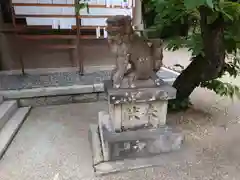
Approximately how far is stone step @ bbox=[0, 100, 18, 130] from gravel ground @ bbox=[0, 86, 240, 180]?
198 mm

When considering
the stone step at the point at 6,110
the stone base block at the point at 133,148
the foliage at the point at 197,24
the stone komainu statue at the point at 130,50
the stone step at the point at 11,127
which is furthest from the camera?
the stone step at the point at 6,110

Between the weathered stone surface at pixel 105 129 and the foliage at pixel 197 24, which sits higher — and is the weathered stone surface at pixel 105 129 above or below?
below

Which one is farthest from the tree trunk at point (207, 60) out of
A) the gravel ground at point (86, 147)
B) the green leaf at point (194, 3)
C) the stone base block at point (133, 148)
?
the stone base block at point (133, 148)

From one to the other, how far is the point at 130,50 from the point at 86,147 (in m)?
0.90

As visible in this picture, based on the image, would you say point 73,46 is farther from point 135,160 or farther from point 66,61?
point 135,160

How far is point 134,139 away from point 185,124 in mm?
808

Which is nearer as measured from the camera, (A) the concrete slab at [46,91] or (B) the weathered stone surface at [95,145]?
(B) the weathered stone surface at [95,145]

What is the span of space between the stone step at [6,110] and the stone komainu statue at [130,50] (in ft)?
4.23

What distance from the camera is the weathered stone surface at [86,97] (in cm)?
277

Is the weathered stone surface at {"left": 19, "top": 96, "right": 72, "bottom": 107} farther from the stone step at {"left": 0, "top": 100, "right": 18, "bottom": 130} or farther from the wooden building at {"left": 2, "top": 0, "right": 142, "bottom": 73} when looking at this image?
the wooden building at {"left": 2, "top": 0, "right": 142, "bottom": 73}

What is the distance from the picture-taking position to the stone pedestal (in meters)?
1.56

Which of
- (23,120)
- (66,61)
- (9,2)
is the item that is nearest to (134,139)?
(23,120)

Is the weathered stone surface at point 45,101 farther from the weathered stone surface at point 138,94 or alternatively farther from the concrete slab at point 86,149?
the weathered stone surface at point 138,94

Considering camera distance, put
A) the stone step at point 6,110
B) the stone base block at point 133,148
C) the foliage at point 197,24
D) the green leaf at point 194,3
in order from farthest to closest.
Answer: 1. the stone step at point 6,110
2. the stone base block at point 133,148
3. the foliage at point 197,24
4. the green leaf at point 194,3
